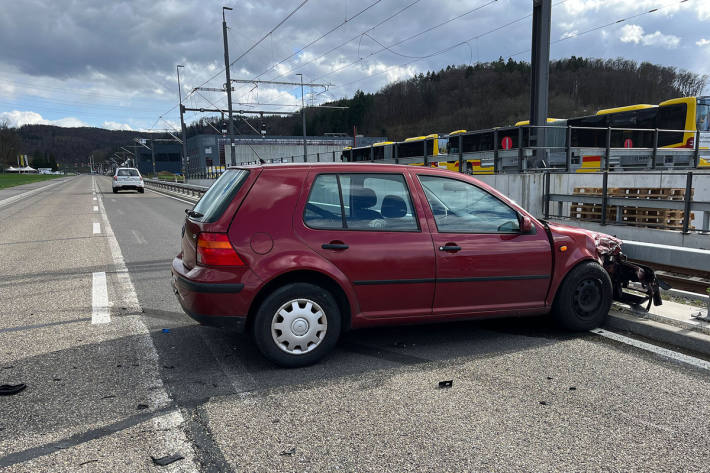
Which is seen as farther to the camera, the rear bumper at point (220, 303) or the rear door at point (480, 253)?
the rear door at point (480, 253)

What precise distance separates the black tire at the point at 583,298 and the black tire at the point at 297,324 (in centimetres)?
206

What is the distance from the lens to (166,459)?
2.53m

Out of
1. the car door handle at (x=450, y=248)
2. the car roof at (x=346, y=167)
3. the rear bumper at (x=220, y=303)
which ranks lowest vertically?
the rear bumper at (x=220, y=303)

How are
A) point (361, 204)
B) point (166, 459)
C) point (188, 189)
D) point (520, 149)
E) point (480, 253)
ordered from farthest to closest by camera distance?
point (188, 189) → point (520, 149) → point (480, 253) → point (361, 204) → point (166, 459)

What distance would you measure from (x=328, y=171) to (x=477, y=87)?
7116 centimetres

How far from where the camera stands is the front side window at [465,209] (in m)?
4.08

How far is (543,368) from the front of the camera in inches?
146

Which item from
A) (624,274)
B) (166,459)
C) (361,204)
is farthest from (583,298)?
(166,459)

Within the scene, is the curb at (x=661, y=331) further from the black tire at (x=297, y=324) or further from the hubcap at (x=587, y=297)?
the black tire at (x=297, y=324)

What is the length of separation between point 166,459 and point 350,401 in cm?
115

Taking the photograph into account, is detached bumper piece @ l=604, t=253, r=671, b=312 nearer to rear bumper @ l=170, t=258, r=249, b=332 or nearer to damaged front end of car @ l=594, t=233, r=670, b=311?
damaged front end of car @ l=594, t=233, r=670, b=311

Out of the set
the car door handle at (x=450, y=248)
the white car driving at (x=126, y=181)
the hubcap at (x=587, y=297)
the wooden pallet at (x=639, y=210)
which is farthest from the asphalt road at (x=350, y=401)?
the white car driving at (x=126, y=181)

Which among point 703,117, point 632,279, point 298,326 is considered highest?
point 703,117

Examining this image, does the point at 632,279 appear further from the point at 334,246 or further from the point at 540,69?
the point at 540,69
